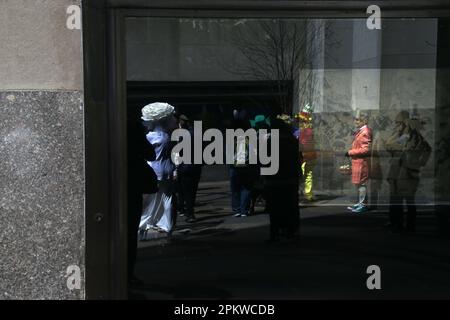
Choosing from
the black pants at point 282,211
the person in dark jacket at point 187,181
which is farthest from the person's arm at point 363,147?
the person in dark jacket at point 187,181

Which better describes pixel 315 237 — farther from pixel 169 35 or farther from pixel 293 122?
pixel 169 35

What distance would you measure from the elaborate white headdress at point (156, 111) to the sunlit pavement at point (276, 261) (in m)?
0.56

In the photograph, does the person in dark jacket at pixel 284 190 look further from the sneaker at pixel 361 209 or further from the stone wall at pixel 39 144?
the stone wall at pixel 39 144

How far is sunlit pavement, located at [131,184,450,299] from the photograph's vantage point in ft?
10.7

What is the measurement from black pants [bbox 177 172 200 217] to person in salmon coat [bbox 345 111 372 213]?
191 cm

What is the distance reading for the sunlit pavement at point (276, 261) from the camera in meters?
3.25

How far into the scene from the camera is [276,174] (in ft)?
12.8

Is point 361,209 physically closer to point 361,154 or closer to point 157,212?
point 361,154

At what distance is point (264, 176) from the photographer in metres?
3.86

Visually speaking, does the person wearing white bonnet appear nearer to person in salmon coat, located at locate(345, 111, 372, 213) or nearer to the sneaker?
the sneaker

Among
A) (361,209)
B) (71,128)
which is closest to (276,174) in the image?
(361,209)

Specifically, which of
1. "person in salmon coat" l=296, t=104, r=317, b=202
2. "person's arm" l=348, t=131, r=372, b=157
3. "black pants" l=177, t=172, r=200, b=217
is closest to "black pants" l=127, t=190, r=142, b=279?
"black pants" l=177, t=172, r=200, b=217

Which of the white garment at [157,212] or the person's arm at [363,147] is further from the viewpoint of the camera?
the person's arm at [363,147]
